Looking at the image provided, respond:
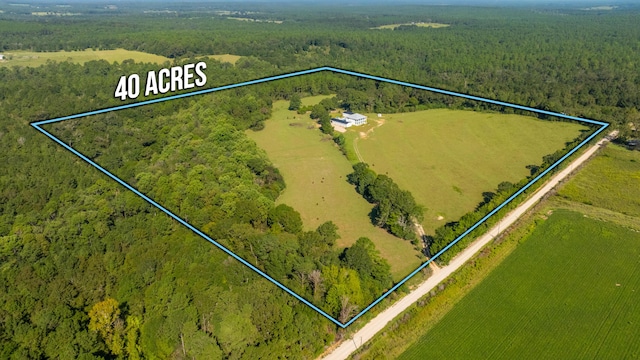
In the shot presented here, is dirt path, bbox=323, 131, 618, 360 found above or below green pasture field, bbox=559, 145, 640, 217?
below

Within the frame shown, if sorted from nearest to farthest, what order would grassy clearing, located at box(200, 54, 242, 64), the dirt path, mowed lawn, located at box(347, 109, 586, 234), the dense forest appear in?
the dense forest
the dirt path
mowed lawn, located at box(347, 109, 586, 234)
grassy clearing, located at box(200, 54, 242, 64)

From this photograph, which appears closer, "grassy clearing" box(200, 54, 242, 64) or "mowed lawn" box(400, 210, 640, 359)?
"mowed lawn" box(400, 210, 640, 359)

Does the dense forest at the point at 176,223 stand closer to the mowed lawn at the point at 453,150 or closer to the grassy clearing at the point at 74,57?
the mowed lawn at the point at 453,150

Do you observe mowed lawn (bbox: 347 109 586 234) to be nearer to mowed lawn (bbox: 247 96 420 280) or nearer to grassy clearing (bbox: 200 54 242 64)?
mowed lawn (bbox: 247 96 420 280)

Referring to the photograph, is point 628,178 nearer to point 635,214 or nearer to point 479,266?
point 635,214

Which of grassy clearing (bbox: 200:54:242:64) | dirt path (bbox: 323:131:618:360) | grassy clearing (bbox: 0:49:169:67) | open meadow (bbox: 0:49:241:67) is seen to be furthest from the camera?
grassy clearing (bbox: 200:54:242:64)

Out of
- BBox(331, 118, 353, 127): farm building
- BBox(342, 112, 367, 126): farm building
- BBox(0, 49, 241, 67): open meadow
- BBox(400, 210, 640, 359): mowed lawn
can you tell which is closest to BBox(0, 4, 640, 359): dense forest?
BBox(331, 118, 353, 127): farm building

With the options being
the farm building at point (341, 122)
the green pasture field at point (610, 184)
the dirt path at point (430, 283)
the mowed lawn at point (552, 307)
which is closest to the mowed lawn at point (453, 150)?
the farm building at point (341, 122)
